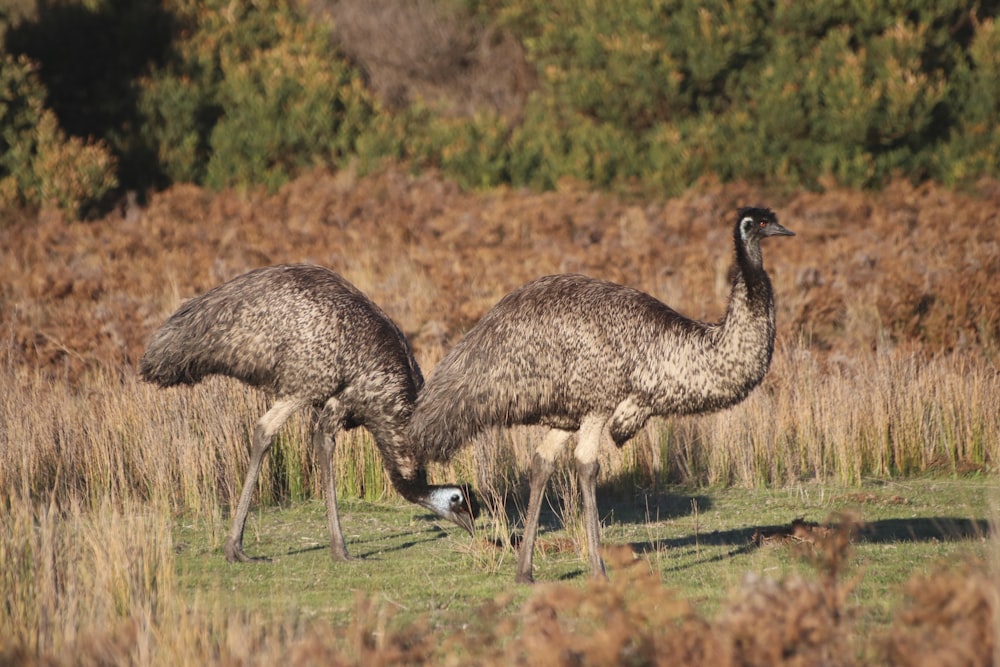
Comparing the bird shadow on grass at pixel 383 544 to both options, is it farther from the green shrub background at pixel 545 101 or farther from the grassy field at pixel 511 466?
the green shrub background at pixel 545 101

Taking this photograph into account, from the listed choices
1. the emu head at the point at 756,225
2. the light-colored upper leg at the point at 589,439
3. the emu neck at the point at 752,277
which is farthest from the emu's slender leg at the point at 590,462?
the emu head at the point at 756,225

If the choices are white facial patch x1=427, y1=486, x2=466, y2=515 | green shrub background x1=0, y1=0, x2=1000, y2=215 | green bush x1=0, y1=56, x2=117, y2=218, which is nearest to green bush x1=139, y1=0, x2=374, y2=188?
green shrub background x1=0, y1=0, x2=1000, y2=215

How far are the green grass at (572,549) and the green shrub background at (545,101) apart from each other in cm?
988

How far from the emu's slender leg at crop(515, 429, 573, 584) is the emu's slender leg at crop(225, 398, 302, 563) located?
1.67 metres

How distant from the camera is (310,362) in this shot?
8273mm

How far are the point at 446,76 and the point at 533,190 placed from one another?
461 cm

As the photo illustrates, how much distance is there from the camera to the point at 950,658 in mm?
4199

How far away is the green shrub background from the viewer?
19.3 metres

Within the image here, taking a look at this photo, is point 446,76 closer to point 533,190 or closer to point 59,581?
point 533,190

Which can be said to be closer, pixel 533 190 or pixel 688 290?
pixel 688 290

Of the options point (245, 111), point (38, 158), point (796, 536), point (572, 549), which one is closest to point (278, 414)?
point (572, 549)

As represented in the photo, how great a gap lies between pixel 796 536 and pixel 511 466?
317 centimetres

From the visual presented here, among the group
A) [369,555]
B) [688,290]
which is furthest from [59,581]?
[688,290]

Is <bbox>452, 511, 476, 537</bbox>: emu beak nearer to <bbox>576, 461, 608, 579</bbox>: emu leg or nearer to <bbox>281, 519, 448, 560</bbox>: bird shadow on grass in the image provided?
<bbox>281, 519, 448, 560</bbox>: bird shadow on grass
